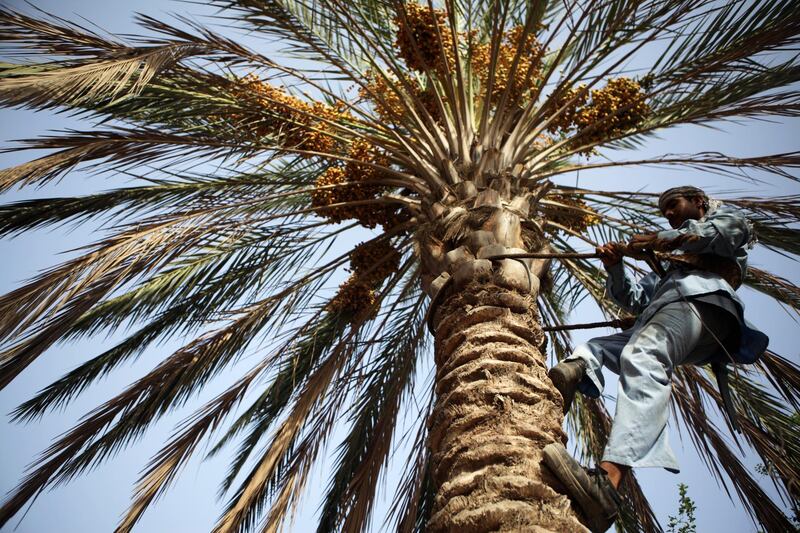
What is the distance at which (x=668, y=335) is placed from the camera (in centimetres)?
375

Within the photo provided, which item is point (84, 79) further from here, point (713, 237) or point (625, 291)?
point (713, 237)

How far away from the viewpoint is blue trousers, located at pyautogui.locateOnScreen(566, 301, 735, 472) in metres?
3.34

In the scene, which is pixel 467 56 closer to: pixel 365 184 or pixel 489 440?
pixel 365 184

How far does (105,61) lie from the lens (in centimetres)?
508

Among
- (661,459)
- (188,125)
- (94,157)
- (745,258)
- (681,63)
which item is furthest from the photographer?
(188,125)

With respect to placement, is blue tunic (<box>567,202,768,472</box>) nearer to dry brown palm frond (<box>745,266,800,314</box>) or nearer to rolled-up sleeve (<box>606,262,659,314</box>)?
rolled-up sleeve (<box>606,262,659,314</box>)

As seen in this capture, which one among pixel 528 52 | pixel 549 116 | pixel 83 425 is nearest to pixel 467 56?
pixel 528 52

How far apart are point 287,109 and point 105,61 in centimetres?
146

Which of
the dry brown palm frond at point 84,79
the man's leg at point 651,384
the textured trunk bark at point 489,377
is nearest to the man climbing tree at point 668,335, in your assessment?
the man's leg at point 651,384

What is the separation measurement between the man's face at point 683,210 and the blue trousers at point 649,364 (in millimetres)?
645

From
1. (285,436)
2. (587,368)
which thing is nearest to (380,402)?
(285,436)

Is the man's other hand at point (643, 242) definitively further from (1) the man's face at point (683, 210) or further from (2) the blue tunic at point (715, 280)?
(1) the man's face at point (683, 210)

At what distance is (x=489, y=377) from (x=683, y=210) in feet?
5.04

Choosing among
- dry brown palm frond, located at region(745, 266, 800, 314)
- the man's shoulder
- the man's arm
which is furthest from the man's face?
dry brown palm frond, located at region(745, 266, 800, 314)
